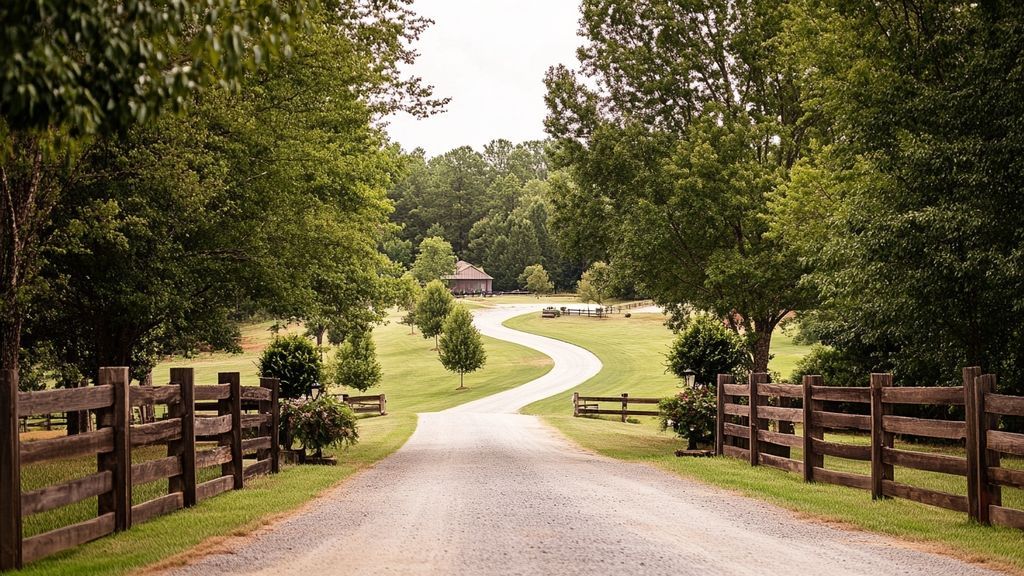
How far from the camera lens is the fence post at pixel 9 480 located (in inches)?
251

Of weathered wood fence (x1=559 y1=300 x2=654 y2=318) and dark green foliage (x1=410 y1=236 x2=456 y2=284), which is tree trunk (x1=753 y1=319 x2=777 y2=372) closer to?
weathered wood fence (x1=559 y1=300 x2=654 y2=318)

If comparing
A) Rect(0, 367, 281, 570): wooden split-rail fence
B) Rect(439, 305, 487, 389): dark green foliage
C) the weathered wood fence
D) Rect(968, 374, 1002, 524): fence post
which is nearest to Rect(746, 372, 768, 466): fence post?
Rect(968, 374, 1002, 524): fence post

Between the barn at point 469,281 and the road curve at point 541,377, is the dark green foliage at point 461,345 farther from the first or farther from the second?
the barn at point 469,281

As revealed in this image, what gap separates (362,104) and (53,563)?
14.9 metres

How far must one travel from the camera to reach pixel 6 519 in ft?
20.9

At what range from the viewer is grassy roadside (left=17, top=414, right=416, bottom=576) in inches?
263

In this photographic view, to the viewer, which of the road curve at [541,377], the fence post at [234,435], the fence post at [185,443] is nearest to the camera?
the fence post at [185,443]

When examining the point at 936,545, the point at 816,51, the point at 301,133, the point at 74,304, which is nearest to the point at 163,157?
the point at 301,133

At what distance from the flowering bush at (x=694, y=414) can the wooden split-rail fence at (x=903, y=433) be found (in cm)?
305

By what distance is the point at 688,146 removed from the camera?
24.5m

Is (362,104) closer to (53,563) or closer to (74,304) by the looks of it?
(74,304)

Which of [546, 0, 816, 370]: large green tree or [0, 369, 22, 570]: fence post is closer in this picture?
[0, 369, 22, 570]: fence post

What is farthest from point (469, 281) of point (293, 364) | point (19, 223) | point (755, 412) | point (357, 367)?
point (19, 223)

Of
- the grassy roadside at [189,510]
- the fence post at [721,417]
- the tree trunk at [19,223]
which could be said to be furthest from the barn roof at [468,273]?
the tree trunk at [19,223]
